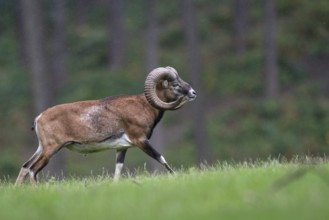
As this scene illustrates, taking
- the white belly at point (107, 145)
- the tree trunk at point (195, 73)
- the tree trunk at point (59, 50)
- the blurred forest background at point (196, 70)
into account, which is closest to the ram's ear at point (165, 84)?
the white belly at point (107, 145)

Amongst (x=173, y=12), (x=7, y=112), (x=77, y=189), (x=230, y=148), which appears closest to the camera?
(x=77, y=189)

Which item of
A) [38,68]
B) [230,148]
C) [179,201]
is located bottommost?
[230,148]

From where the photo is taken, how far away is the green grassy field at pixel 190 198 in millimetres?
10195

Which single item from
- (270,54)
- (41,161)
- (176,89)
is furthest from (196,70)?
(41,161)

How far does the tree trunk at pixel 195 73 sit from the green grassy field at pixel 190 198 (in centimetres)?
2254

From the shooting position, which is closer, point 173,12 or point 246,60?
point 246,60

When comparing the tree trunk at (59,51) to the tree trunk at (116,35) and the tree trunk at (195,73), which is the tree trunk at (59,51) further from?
the tree trunk at (195,73)

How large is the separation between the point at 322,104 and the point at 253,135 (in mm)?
3636

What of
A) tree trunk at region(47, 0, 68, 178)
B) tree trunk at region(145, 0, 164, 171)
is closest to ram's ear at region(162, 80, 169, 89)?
tree trunk at region(145, 0, 164, 171)

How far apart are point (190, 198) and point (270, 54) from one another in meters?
32.1

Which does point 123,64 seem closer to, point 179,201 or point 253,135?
point 253,135

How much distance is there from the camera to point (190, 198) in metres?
11.3

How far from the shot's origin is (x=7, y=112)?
45219mm

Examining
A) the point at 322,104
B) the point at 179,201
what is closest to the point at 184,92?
the point at 179,201
